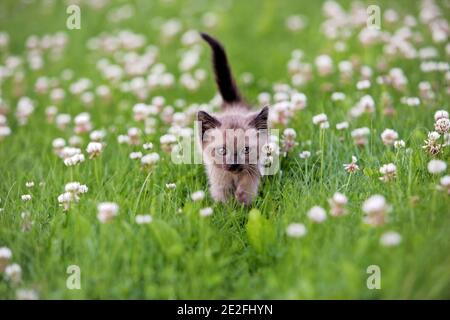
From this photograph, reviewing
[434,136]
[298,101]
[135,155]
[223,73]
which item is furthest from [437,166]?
[135,155]

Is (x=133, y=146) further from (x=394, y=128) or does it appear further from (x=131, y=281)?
(x=394, y=128)

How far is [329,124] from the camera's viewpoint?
4.75 meters

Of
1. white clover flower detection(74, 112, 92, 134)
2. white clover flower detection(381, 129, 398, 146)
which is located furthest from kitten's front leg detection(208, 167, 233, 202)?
white clover flower detection(74, 112, 92, 134)

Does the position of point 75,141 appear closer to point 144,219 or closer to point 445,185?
point 144,219

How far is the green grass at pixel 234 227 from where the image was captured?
107 inches

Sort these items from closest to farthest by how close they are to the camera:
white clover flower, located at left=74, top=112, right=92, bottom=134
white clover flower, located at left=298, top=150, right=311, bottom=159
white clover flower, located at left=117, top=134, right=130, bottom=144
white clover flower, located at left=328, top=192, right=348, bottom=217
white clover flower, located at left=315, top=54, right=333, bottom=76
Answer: white clover flower, located at left=328, top=192, right=348, bottom=217 < white clover flower, located at left=298, top=150, right=311, bottom=159 < white clover flower, located at left=117, top=134, right=130, bottom=144 < white clover flower, located at left=74, top=112, right=92, bottom=134 < white clover flower, located at left=315, top=54, right=333, bottom=76

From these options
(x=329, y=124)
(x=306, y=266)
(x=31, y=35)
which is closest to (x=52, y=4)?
(x=31, y=35)

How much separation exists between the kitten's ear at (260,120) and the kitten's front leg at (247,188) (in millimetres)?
451

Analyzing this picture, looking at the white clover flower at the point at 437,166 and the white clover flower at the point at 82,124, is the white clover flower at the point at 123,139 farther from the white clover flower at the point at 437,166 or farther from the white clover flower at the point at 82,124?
the white clover flower at the point at 437,166

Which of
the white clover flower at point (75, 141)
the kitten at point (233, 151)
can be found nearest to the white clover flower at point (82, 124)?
the white clover flower at point (75, 141)

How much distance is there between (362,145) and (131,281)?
2.42 m

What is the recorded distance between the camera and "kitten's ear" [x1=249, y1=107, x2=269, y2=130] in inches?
163

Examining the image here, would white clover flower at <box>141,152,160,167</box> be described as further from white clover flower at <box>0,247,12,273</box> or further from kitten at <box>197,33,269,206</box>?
white clover flower at <box>0,247,12,273</box>

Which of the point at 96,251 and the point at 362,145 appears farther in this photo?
the point at 362,145
